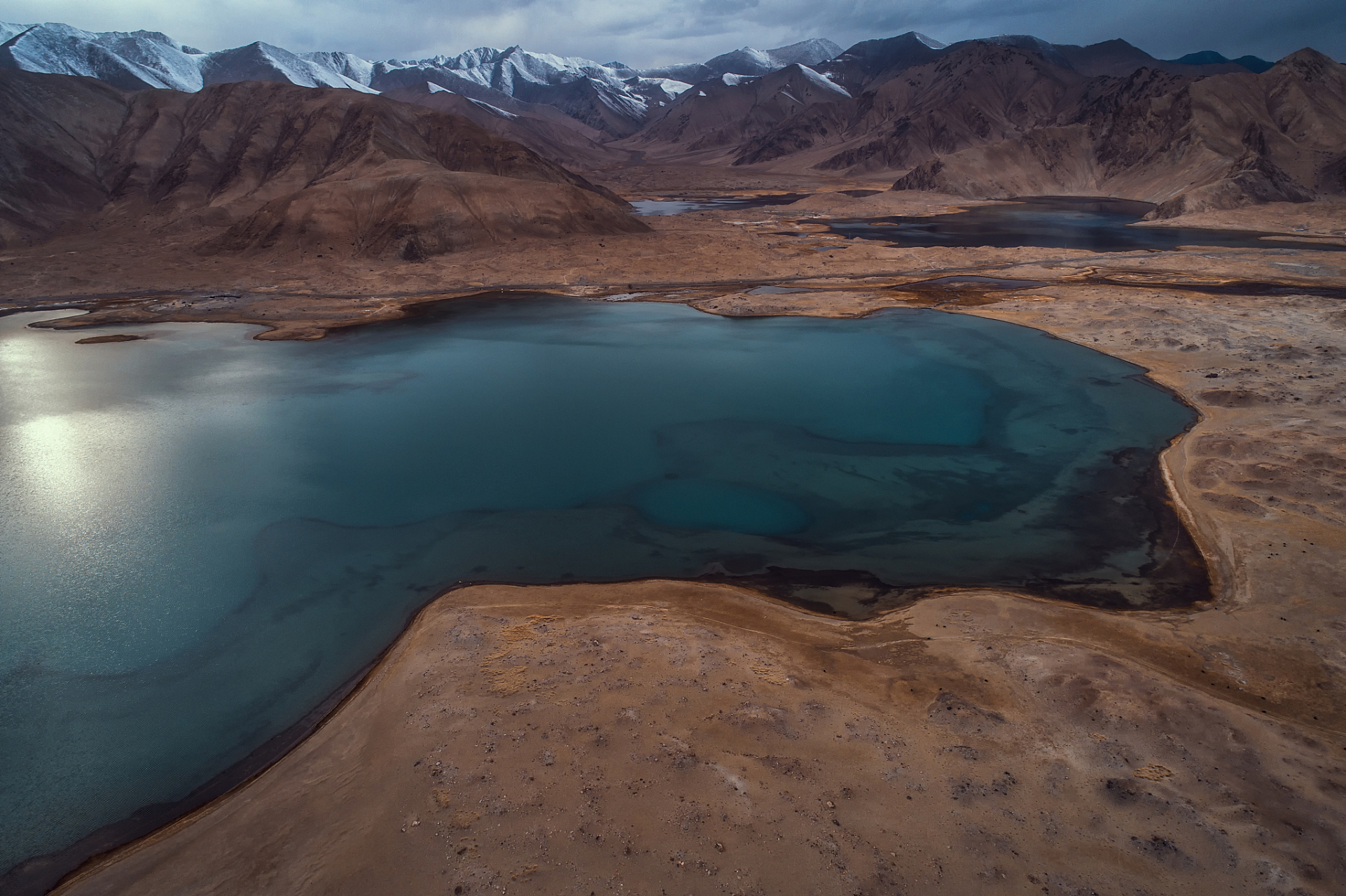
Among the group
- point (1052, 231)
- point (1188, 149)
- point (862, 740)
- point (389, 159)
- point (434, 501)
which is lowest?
point (862, 740)

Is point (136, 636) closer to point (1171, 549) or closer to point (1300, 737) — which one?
point (1300, 737)

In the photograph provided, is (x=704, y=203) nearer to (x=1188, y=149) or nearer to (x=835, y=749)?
(x=1188, y=149)

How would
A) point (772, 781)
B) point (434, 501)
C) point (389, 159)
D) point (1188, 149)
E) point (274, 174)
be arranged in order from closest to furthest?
point (772, 781)
point (434, 501)
point (389, 159)
point (274, 174)
point (1188, 149)

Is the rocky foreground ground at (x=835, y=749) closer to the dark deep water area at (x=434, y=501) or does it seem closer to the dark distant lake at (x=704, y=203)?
the dark deep water area at (x=434, y=501)

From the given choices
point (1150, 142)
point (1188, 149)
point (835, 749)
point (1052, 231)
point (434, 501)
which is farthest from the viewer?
point (1150, 142)

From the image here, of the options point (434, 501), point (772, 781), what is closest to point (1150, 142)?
point (434, 501)

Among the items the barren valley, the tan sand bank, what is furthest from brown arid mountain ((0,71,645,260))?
the tan sand bank

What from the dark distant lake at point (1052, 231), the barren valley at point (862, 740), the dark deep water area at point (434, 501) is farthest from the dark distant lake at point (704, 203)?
the barren valley at point (862, 740)
